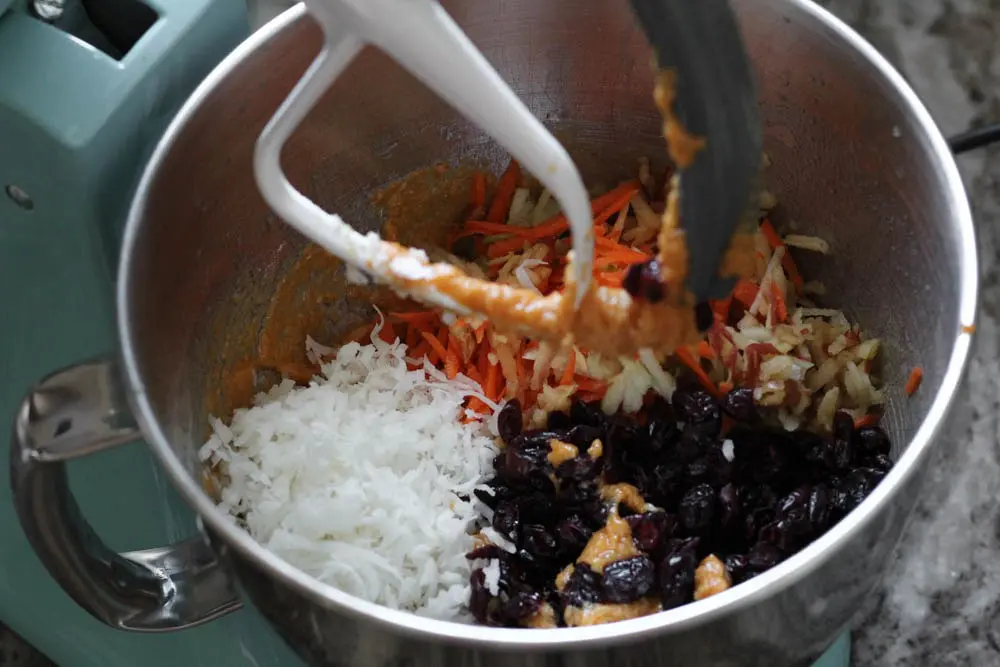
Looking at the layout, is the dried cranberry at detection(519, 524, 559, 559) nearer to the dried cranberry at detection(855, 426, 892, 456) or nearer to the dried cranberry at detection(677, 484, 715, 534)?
the dried cranberry at detection(677, 484, 715, 534)

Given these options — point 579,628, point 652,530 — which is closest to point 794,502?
point 652,530

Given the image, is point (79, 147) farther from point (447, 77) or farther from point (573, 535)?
point (573, 535)

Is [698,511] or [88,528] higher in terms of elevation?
[88,528]

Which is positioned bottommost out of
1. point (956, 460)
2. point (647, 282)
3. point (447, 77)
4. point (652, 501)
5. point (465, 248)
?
point (956, 460)

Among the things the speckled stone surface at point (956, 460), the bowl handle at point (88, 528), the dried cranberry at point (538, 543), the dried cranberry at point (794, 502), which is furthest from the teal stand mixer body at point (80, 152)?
the speckled stone surface at point (956, 460)

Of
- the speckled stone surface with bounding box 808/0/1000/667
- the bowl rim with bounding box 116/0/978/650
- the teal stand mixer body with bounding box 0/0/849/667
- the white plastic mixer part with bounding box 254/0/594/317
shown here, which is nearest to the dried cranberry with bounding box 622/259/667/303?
the white plastic mixer part with bounding box 254/0/594/317

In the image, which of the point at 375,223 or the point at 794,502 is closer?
the point at 794,502

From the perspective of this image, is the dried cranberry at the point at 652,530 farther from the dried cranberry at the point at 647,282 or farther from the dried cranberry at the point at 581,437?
the dried cranberry at the point at 647,282
